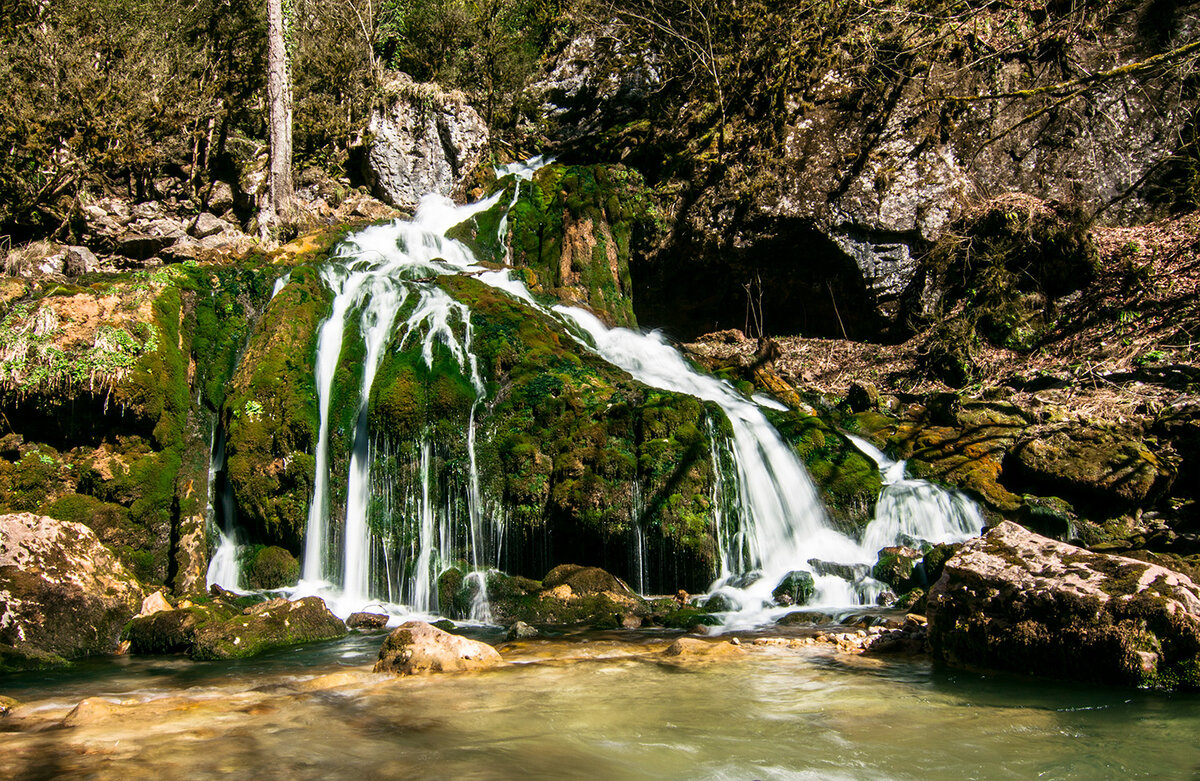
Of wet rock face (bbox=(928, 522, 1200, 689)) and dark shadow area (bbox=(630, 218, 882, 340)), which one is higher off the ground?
dark shadow area (bbox=(630, 218, 882, 340))

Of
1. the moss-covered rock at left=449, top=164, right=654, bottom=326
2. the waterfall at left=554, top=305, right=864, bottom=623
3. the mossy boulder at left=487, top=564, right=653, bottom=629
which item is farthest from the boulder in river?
the moss-covered rock at left=449, top=164, right=654, bottom=326

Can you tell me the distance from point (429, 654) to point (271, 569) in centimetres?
364

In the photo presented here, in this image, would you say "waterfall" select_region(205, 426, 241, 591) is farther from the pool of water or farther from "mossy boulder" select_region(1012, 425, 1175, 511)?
"mossy boulder" select_region(1012, 425, 1175, 511)

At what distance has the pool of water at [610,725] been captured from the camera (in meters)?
3.07

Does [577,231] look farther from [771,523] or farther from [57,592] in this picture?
[57,592]

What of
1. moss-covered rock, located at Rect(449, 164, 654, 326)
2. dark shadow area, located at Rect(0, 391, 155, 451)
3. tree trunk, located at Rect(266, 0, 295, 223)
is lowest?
dark shadow area, located at Rect(0, 391, 155, 451)

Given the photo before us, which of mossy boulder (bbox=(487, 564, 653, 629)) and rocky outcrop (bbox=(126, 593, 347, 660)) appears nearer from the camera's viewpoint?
rocky outcrop (bbox=(126, 593, 347, 660))

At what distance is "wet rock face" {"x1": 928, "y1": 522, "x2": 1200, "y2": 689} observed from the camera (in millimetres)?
3982

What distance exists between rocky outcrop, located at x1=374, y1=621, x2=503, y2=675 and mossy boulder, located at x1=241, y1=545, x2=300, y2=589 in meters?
3.13

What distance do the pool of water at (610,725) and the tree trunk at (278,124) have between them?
41.2 ft

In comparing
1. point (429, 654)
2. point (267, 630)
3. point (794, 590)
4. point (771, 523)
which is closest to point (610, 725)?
point (429, 654)

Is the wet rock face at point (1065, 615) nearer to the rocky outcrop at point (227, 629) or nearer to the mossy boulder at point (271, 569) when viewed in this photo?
the rocky outcrop at point (227, 629)

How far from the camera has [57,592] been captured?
6047mm

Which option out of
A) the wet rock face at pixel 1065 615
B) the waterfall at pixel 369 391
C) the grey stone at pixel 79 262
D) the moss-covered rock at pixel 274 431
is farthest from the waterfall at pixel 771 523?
the grey stone at pixel 79 262
